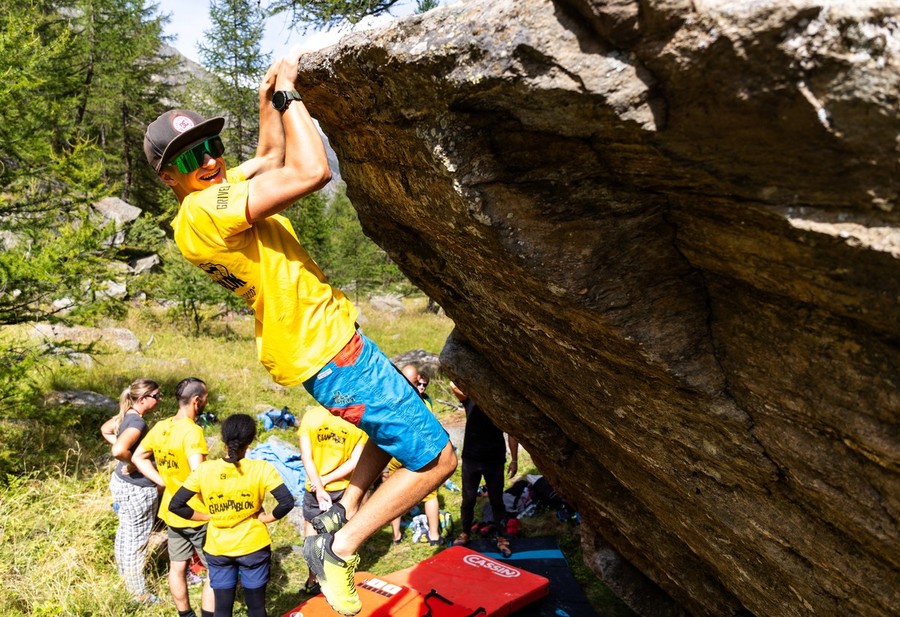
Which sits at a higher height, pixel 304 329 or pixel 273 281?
pixel 273 281

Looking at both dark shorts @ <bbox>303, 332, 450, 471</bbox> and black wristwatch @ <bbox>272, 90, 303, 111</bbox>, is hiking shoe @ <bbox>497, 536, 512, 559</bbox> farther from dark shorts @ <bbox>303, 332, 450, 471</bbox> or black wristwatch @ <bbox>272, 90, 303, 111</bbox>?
black wristwatch @ <bbox>272, 90, 303, 111</bbox>

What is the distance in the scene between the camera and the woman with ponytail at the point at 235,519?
5.52 m

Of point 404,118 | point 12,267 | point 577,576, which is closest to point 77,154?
point 12,267

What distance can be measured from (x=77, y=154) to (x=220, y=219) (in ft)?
26.8

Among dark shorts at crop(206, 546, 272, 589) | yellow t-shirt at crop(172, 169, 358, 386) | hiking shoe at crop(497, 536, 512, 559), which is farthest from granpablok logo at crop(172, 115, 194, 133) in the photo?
hiking shoe at crop(497, 536, 512, 559)

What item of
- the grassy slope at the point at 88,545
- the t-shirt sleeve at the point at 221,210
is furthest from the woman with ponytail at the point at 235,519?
the t-shirt sleeve at the point at 221,210

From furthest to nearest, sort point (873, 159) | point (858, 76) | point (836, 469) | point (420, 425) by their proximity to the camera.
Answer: point (420, 425) < point (836, 469) < point (873, 159) < point (858, 76)

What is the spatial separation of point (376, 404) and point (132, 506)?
15.9 ft

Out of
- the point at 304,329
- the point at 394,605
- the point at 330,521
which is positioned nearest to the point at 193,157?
the point at 304,329

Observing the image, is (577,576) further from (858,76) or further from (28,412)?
(28,412)

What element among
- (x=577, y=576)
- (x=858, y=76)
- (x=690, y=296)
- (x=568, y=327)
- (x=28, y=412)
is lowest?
(x=577, y=576)

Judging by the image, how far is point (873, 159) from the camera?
67.9 inches

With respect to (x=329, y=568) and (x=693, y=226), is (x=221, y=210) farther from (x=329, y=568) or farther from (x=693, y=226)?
(x=693, y=226)

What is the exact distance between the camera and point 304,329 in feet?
11.0
